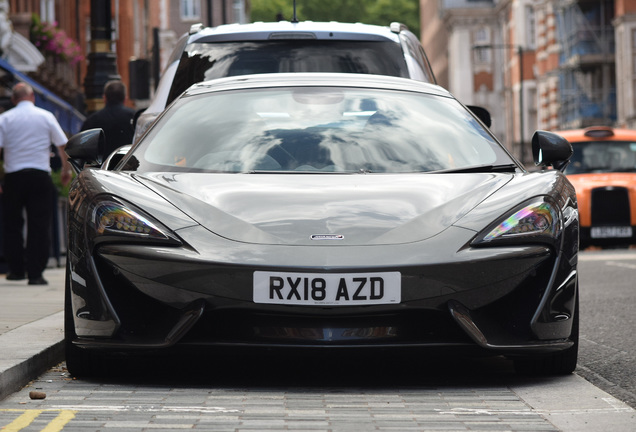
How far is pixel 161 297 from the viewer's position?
5785mm

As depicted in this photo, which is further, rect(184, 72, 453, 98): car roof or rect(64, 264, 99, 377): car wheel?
rect(184, 72, 453, 98): car roof

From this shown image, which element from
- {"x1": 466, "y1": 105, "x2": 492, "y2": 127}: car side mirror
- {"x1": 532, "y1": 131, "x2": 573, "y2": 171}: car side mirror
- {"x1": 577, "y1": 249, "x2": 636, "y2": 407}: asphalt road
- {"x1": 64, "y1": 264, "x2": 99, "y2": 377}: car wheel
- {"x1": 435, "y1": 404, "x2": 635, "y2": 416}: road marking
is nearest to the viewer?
{"x1": 435, "y1": 404, "x2": 635, "y2": 416}: road marking

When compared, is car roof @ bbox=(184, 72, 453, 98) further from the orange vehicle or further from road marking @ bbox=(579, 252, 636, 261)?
the orange vehicle

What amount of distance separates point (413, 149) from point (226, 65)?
12.2 feet

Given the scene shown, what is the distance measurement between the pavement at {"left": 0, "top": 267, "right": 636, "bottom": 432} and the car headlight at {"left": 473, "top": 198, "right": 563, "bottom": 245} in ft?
2.12

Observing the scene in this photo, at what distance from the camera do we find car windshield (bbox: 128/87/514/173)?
6.63 m

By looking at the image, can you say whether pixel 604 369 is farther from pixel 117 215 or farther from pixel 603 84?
pixel 603 84

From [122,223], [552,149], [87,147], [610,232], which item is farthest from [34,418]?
[610,232]

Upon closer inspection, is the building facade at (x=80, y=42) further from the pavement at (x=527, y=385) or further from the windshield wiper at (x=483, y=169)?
the windshield wiper at (x=483, y=169)

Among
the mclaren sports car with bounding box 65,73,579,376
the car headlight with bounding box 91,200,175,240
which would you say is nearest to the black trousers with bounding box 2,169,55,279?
the mclaren sports car with bounding box 65,73,579,376

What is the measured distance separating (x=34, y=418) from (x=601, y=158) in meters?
18.4

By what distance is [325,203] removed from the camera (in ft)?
19.9

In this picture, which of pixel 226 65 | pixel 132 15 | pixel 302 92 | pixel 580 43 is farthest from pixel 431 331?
pixel 580 43

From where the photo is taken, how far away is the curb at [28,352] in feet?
19.4
